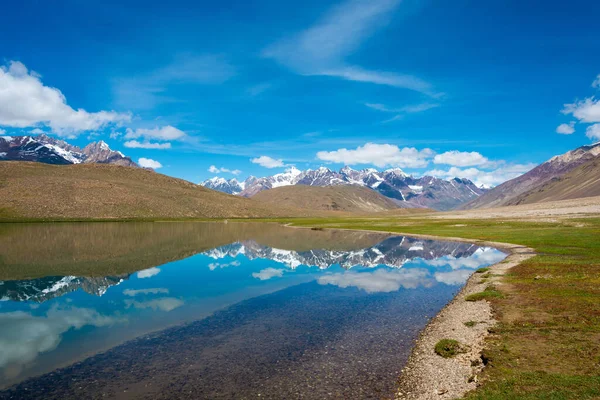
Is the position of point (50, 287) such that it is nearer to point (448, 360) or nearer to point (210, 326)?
point (210, 326)

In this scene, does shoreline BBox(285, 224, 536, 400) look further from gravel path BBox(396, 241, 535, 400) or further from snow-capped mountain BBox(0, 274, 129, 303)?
snow-capped mountain BBox(0, 274, 129, 303)

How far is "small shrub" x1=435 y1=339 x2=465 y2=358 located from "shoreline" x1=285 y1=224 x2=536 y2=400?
0.32 m

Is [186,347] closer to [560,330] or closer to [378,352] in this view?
[378,352]

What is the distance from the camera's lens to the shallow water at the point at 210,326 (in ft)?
52.2

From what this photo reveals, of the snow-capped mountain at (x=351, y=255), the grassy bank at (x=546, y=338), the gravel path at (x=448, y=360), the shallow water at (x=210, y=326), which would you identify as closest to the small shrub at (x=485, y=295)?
the grassy bank at (x=546, y=338)

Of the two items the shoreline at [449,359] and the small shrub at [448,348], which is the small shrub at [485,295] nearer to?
the shoreline at [449,359]

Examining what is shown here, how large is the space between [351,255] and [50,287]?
1738 inches

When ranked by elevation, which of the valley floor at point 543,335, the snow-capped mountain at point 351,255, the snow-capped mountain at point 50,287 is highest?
the snow-capped mountain at point 50,287

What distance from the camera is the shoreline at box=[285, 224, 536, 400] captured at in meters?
14.6

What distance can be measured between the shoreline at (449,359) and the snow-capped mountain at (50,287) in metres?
29.1

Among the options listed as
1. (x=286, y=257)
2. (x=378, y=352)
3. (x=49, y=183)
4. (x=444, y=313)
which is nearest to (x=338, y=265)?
(x=286, y=257)

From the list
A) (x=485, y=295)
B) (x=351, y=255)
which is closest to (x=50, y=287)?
(x=485, y=295)

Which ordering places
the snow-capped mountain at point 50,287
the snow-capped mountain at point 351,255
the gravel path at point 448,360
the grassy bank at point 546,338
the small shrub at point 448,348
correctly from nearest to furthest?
the grassy bank at point 546,338, the gravel path at point 448,360, the small shrub at point 448,348, the snow-capped mountain at point 50,287, the snow-capped mountain at point 351,255

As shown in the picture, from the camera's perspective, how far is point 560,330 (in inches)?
766
